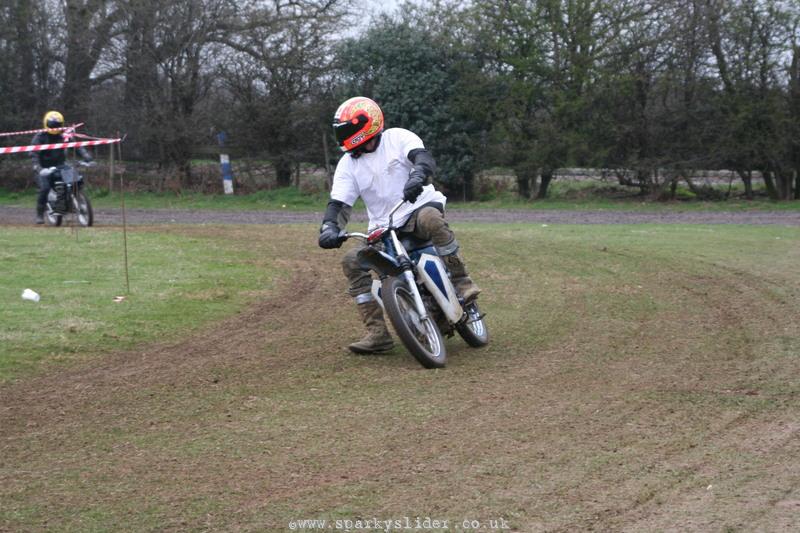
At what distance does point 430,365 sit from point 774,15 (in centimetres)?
1815

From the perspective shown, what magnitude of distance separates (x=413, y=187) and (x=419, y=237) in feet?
2.17

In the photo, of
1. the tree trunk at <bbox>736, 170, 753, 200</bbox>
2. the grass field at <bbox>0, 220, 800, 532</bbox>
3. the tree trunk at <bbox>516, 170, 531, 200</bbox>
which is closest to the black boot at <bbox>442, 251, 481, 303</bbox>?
the grass field at <bbox>0, 220, 800, 532</bbox>

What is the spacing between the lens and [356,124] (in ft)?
27.3

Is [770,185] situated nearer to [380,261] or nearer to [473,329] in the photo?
Result: [473,329]

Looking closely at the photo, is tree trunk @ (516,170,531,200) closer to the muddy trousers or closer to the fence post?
the fence post

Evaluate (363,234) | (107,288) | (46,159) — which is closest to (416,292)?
(363,234)

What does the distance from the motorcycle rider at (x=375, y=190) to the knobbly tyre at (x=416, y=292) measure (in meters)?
0.15

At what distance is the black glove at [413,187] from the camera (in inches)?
316

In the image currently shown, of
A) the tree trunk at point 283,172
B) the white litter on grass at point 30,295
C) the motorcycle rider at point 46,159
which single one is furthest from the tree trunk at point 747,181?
the white litter on grass at point 30,295

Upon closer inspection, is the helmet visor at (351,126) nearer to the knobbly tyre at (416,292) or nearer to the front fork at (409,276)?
the knobbly tyre at (416,292)

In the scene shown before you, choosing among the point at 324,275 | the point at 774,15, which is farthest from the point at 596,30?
the point at 324,275

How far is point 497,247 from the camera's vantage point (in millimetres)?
15820

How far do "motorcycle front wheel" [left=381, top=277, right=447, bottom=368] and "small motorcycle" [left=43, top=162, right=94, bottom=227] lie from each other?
12.3m

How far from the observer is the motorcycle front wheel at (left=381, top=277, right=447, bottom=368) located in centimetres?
779
